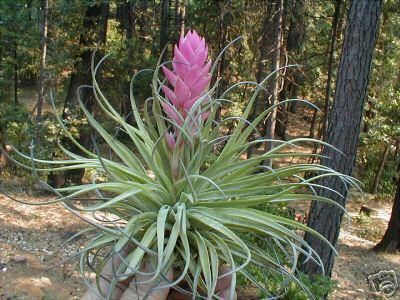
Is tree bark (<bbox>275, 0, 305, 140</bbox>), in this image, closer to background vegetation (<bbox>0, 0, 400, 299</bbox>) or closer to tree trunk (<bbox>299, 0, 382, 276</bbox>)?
background vegetation (<bbox>0, 0, 400, 299</bbox>)

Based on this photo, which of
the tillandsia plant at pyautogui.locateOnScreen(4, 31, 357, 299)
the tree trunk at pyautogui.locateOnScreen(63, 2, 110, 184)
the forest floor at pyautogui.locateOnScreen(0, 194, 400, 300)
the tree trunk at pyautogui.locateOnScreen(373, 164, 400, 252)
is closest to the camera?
the tillandsia plant at pyautogui.locateOnScreen(4, 31, 357, 299)

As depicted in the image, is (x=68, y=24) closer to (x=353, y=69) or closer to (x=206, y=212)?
(x=353, y=69)

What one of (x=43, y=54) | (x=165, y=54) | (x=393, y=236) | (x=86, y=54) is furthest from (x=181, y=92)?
(x=165, y=54)

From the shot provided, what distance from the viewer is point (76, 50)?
1216cm

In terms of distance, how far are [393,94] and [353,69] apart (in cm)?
951

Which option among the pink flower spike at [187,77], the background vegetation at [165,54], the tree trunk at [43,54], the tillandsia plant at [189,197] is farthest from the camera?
the background vegetation at [165,54]

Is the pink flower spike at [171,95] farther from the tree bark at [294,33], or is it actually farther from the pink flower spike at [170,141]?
the tree bark at [294,33]

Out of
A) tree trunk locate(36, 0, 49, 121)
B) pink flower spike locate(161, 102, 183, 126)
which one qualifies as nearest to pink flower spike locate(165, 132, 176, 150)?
pink flower spike locate(161, 102, 183, 126)

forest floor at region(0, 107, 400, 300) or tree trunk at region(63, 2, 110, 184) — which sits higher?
tree trunk at region(63, 2, 110, 184)

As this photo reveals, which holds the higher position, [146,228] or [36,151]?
[146,228]

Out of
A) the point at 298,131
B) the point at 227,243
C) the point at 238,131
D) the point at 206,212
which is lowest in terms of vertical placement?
the point at 298,131

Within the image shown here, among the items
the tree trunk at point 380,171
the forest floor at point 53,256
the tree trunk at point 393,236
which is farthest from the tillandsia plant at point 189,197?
the tree trunk at point 380,171

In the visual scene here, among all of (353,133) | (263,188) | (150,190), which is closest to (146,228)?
(150,190)

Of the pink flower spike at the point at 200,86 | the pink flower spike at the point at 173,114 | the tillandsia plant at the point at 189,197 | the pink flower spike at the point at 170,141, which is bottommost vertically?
the tillandsia plant at the point at 189,197
